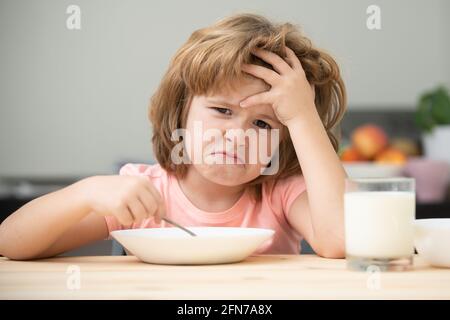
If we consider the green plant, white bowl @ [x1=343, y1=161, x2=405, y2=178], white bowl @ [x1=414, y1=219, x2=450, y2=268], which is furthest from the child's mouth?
the green plant

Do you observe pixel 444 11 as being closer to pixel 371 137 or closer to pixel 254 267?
pixel 371 137

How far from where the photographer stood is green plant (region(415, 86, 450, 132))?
3.23m

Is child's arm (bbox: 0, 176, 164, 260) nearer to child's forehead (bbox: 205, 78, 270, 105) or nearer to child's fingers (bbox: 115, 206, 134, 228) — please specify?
child's fingers (bbox: 115, 206, 134, 228)

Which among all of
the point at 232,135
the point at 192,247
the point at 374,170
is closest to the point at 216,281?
the point at 192,247

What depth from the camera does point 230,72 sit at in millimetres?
1245

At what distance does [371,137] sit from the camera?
3209 mm

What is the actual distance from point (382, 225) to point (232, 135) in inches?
16.1

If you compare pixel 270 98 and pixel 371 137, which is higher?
pixel 270 98

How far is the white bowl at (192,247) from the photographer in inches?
38.3

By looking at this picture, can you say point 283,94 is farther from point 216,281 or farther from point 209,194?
point 216,281

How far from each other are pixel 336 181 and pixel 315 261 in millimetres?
200
